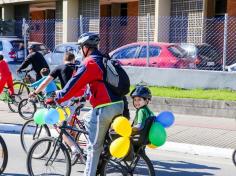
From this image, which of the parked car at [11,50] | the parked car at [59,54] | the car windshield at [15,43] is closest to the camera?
the parked car at [59,54]

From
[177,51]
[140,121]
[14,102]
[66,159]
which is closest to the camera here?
[140,121]

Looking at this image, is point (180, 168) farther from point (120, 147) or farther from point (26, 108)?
point (26, 108)

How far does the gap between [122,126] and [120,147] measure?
0.22 meters

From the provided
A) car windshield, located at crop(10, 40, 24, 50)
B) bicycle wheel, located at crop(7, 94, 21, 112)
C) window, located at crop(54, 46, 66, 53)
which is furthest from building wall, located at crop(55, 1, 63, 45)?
bicycle wheel, located at crop(7, 94, 21, 112)

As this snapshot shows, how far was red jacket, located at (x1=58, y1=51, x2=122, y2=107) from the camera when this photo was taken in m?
5.43

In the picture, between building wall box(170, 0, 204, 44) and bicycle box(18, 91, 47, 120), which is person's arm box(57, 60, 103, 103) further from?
building wall box(170, 0, 204, 44)

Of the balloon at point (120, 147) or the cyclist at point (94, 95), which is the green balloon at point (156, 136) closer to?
the balloon at point (120, 147)

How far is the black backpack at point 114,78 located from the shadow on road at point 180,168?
2.47m

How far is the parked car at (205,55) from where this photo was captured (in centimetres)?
1473

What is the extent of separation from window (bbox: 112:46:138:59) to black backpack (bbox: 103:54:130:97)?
10.8 m

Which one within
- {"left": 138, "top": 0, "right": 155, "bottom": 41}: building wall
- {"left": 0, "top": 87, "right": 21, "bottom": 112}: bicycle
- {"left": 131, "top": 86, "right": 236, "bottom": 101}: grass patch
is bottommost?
{"left": 0, "top": 87, "right": 21, "bottom": 112}: bicycle

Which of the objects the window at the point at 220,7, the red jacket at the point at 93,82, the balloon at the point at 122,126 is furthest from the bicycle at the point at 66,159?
the window at the point at 220,7

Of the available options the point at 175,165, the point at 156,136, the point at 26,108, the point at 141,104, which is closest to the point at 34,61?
the point at 26,108

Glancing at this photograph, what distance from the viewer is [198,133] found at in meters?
10.5
